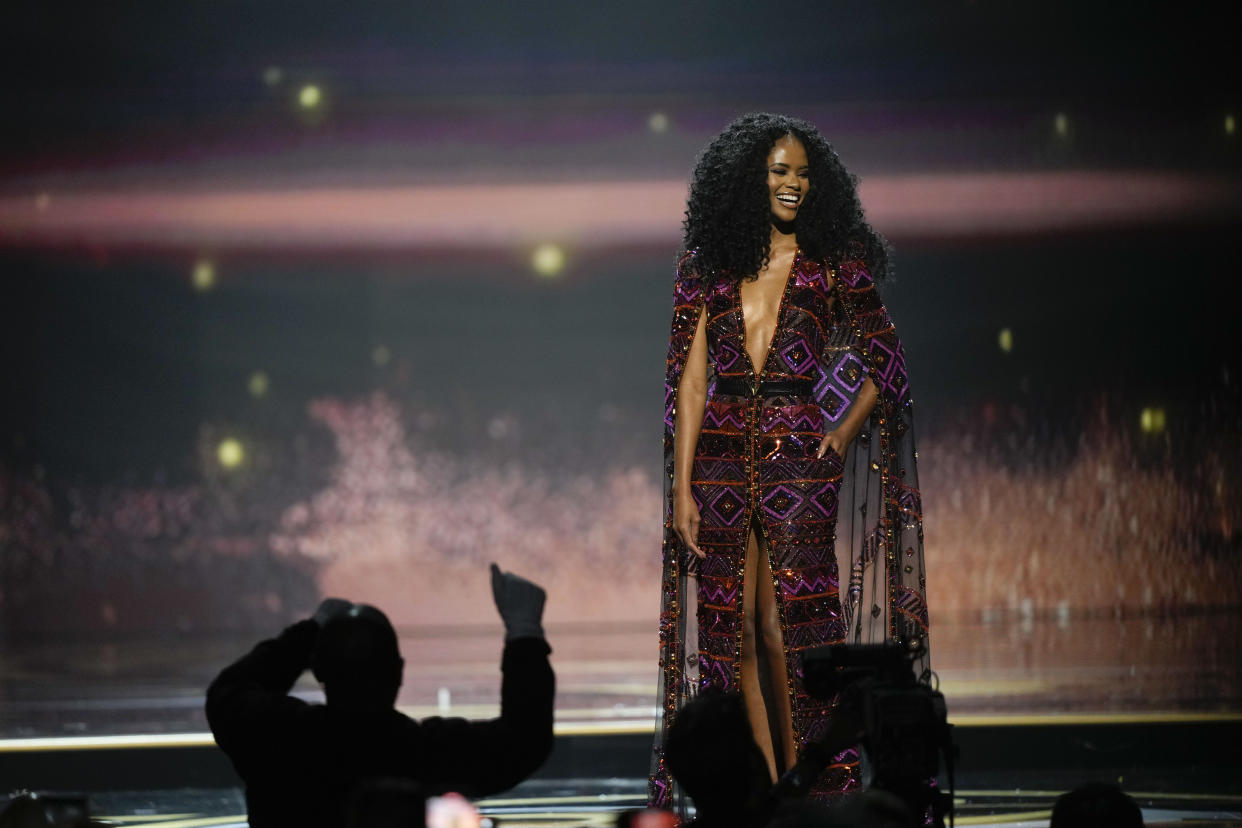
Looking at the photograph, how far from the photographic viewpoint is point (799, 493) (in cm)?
370

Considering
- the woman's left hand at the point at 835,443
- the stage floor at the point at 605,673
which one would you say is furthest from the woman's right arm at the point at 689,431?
the stage floor at the point at 605,673

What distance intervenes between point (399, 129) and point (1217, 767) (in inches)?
163

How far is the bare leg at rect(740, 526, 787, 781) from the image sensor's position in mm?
3703

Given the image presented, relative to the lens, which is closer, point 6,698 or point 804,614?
point 804,614

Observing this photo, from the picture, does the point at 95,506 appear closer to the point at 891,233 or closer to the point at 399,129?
the point at 399,129

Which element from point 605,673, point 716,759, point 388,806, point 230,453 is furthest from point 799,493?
point 230,453

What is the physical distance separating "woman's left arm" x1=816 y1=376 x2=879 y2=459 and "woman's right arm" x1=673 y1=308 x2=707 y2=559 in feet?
0.99

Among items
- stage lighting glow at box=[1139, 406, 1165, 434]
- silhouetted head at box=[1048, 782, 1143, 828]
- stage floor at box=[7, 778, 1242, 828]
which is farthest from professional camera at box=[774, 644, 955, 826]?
stage lighting glow at box=[1139, 406, 1165, 434]

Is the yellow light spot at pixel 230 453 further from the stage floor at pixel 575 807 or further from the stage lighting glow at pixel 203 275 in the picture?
the stage floor at pixel 575 807

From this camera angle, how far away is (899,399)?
12.7 feet

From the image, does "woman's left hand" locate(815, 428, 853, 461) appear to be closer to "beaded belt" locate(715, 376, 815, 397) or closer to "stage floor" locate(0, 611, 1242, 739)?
"beaded belt" locate(715, 376, 815, 397)

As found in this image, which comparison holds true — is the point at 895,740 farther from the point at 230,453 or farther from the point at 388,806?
the point at 230,453

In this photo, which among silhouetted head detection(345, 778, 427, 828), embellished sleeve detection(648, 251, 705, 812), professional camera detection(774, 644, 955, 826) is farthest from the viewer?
embellished sleeve detection(648, 251, 705, 812)

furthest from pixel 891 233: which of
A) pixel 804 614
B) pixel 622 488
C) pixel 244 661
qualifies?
A: pixel 244 661
